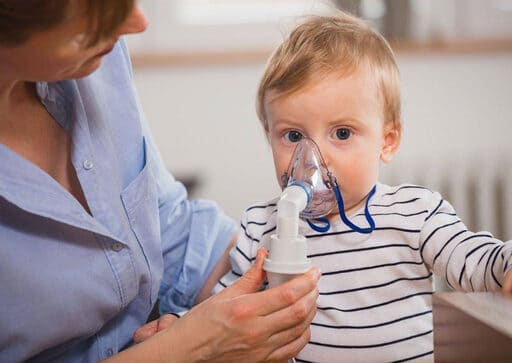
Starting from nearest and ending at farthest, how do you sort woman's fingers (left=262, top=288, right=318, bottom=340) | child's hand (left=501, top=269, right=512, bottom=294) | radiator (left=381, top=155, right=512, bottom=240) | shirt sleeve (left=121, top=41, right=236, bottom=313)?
child's hand (left=501, top=269, right=512, bottom=294), woman's fingers (left=262, top=288, right=318, bottom=340), shirt sleeve (left=121, top=41, right=236, bottom=313), radiator (left=381, top=155, right=512, bottom=240)

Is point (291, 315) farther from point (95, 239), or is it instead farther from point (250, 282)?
point (95, 239)

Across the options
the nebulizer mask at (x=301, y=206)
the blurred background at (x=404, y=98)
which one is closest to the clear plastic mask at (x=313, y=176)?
the nebulizer mask at (x=301, y=206)

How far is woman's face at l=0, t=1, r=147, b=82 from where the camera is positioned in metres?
0.85

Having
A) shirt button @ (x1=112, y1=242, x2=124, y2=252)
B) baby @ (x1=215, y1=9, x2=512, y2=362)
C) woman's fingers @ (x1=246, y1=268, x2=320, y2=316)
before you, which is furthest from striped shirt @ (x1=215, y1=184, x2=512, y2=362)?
shirt button @ (x1=112, y1=242, x2=124, y2=252)

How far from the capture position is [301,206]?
3.17 ft

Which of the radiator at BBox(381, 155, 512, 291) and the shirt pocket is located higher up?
the shirt pocket

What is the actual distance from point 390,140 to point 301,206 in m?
0.37

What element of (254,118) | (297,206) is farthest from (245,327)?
(254,118)

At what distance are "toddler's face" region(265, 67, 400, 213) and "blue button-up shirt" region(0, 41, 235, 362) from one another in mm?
267

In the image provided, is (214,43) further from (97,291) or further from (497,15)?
(97,291)

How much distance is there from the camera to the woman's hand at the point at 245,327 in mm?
939

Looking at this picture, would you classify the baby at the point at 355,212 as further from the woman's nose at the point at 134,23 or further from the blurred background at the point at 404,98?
the blurred background at the point at 404,98

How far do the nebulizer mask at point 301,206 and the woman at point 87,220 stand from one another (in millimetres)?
29

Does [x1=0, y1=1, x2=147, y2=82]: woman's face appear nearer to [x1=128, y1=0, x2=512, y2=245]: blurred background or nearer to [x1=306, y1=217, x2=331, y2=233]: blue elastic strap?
[x1=306, y1=217, x2=331, y2=233]: blue elastic strap
